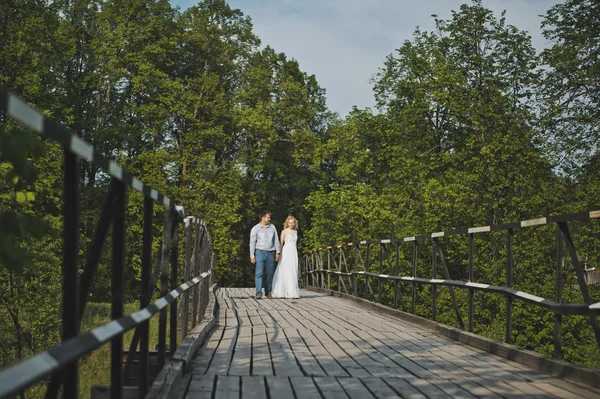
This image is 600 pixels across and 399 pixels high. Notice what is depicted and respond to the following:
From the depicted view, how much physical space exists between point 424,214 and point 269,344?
25710mm

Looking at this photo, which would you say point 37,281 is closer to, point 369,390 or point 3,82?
point 3,82

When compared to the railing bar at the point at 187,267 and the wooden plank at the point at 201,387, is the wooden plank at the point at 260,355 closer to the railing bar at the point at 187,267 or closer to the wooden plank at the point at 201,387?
the wooden plank at the point at 201,387

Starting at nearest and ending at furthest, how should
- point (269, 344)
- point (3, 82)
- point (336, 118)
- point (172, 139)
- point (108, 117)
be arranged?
point (269, 344), point (3, 82), point (108, 117), point (172, 139), point (336, 118)

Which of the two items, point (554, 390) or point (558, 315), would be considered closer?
point (554, 390)

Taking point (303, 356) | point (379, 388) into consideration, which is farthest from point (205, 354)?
point (379, 388)

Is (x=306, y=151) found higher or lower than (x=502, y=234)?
higher

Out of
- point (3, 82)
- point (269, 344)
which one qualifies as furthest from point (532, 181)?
point (269, 344)

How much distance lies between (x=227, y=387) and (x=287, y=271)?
35.9 ft

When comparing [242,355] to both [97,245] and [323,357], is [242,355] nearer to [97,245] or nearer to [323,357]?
[323,357]

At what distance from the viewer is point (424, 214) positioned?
32.6m

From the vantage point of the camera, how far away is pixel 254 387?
500cm

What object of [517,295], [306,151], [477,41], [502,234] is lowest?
[517,295]

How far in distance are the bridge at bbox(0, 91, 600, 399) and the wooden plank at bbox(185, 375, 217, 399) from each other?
0.04 ft

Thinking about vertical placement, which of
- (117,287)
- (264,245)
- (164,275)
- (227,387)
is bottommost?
(227,387)
